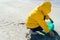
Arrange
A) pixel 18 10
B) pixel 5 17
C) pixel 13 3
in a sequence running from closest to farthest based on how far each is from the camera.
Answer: pixel 5 17, pixel 18 10, pixel 13 3

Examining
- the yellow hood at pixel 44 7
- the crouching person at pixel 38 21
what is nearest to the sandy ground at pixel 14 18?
the crouching person at pixel 38 21

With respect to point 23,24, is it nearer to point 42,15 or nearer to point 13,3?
point 42,15

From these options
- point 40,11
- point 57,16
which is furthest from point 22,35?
point 57,16

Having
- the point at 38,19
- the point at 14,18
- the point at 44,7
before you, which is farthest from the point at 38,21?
the point at 14,18

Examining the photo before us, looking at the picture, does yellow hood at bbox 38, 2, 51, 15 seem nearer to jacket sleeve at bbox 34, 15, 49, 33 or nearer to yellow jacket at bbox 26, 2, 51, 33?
yellow jacket at bbox 26, 2, 51, 33

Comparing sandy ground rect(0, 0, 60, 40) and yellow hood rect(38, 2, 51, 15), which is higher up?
yellow hood rect(38, 2, 51, 15)

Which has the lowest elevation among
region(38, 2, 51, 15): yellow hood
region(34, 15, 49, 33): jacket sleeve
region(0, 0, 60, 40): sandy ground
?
region(0, 0, 60, 40): sandy ground

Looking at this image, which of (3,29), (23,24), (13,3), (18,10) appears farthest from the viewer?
(13,3)

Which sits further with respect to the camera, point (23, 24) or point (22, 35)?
point (23, 24)

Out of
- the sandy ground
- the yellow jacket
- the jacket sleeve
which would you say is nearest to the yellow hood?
the yellow jacket

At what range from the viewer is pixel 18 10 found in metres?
6.98

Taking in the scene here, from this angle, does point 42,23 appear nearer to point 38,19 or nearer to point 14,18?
point 38,19

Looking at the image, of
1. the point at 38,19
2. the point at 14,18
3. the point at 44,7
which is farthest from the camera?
the point at 14,18

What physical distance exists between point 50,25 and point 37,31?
37cm
